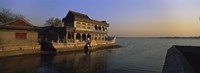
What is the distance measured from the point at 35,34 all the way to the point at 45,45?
3.39 meters

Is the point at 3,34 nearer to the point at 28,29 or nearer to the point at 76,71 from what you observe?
the point at 28,29

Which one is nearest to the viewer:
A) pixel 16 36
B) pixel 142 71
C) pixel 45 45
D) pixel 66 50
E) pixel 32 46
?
pixel 142 71

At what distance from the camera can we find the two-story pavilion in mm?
43094

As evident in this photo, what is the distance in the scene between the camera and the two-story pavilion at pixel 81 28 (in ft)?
141

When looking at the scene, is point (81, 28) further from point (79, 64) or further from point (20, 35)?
point (79, 64)

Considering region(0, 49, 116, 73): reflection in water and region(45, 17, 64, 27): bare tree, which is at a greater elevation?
region(45, 17, 64, 27): bare tree

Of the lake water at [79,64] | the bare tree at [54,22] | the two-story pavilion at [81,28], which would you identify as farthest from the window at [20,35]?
the bare tree at [54,22]

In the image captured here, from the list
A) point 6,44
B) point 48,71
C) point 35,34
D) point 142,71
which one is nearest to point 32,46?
point 35,34

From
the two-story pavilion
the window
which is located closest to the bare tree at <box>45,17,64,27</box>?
the two-story pavilion

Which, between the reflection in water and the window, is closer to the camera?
the reflection in water

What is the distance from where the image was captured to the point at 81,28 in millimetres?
46062

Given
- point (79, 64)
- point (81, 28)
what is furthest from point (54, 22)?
point (79, 64)

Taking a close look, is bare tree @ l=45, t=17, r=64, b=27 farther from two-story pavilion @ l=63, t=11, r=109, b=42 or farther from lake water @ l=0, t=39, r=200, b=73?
lake water @ l=0, t=39, r=200, b=73

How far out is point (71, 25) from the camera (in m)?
44.3
